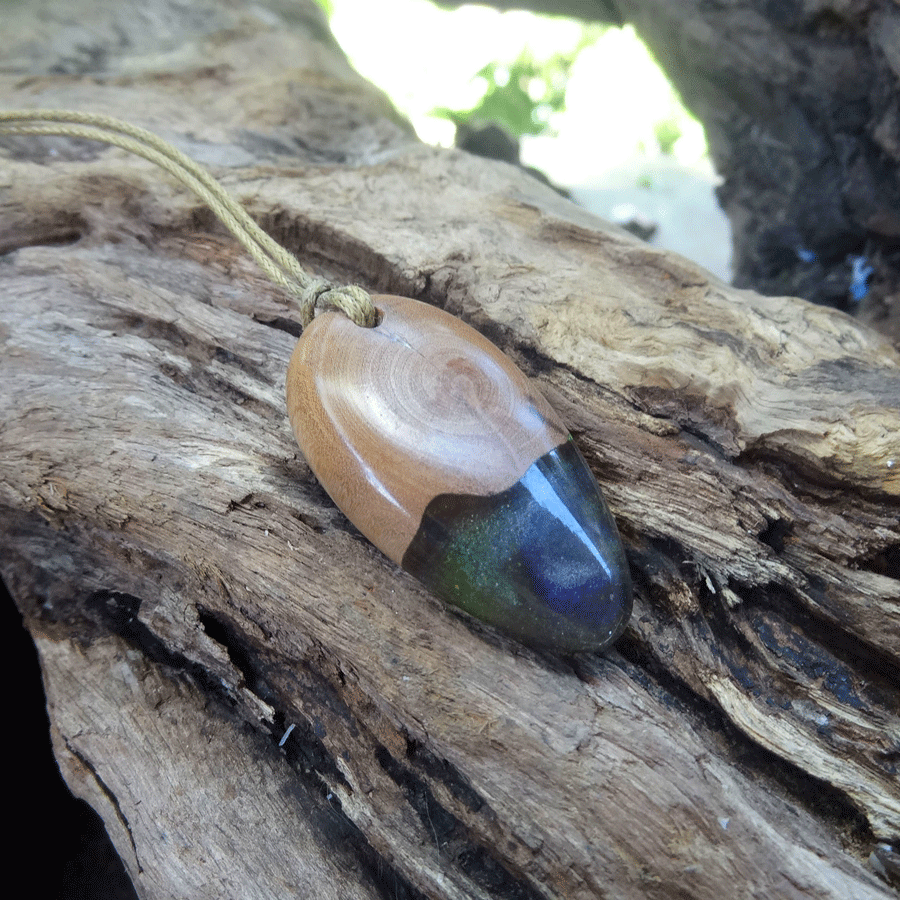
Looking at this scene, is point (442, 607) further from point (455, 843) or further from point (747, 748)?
point (747, 748)

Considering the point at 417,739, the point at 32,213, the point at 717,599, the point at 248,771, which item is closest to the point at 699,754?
the point at 717,599

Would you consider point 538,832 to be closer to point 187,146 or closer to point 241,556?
point 241,556

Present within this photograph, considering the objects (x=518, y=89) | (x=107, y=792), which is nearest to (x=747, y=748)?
(x=107, y=792)

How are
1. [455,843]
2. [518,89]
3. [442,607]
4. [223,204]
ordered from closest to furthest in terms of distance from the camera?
1. [455,843]
2. [442,607]
3. [223,204]
4. [518,89]

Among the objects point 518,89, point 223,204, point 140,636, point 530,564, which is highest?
point 518,89

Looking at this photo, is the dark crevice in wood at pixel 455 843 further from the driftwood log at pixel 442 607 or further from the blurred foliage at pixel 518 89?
the blurred foliage at pixel 518 89
